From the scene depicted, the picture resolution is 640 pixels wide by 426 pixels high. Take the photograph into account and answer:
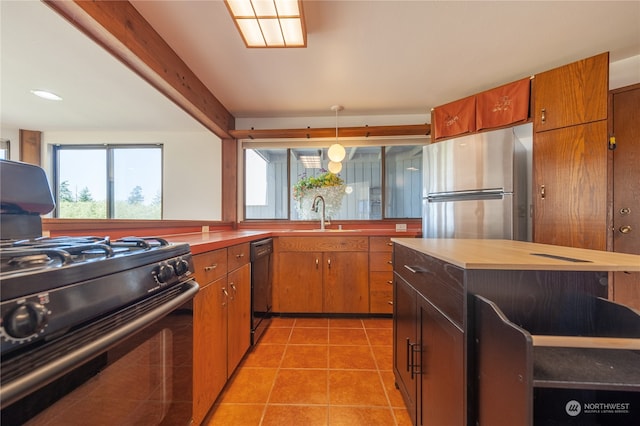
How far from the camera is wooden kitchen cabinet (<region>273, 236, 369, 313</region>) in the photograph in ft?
8.12

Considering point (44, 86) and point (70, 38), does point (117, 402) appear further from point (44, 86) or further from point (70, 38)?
point (44, 86)

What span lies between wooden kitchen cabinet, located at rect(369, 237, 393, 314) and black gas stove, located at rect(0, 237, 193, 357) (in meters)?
2.02

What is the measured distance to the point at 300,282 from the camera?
251 centimetres

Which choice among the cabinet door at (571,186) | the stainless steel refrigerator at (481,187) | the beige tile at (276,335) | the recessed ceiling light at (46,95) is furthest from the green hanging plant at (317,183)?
the recessed ceiling light at (46,95)

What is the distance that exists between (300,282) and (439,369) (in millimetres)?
1760

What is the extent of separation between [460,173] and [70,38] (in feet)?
11.0

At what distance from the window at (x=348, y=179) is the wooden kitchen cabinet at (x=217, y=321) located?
1608 millimetres

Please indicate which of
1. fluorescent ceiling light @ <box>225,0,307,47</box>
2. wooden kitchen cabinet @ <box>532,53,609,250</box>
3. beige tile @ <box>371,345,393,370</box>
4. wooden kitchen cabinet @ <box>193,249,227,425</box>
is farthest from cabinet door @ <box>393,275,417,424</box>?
fluorescent ceiling light @ <box>225,0,307,47</box>

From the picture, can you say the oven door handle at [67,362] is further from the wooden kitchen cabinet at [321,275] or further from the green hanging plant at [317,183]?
the green hanging plant at [317,183]

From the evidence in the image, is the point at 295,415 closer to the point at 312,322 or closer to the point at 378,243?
the point at 312,322

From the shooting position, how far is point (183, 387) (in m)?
0.92

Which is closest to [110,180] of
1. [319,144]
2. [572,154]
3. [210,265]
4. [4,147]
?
[4,147]

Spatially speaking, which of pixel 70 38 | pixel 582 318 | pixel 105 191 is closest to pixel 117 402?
pixel 582 318

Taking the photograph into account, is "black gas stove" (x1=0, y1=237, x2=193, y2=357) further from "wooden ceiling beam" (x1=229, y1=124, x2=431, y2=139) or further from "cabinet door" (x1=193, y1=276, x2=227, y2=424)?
"wooden ceiling beam" (x1=229, y1=124, x2=431, y2=139)
